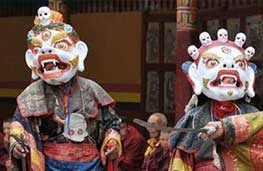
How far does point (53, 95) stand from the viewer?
18.0 feet

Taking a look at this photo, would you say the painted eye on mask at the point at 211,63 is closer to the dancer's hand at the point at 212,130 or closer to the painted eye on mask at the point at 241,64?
the painted eye on mask at the point at 241,64

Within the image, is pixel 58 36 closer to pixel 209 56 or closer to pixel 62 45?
pixel 62 45

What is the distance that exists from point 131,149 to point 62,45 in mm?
2810

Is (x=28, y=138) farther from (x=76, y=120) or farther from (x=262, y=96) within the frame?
(x=262, y=96)

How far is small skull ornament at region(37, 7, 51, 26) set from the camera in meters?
5.59

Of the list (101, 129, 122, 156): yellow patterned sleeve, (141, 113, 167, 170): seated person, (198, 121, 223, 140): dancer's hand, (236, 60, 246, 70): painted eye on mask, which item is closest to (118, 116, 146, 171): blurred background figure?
(141, 113, 167, 170): seated person

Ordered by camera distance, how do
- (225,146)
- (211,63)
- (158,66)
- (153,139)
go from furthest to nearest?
1. (158,66)
2. (153,139)
3. (211,63)
4. (225,146)

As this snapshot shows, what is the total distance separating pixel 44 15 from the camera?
5.60 meters

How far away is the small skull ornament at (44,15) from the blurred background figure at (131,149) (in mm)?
2600

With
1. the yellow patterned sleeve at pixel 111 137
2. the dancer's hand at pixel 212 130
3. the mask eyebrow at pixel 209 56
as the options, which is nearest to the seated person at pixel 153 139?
the yellow patterned sleeve at pixel 111 137

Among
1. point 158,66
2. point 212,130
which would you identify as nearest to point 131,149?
point 158,66

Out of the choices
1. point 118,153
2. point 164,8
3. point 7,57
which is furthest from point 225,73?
point 7,57

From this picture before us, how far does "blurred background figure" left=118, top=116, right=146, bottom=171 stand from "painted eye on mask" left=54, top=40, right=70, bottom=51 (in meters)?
2.64

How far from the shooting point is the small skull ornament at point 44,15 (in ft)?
18.3
